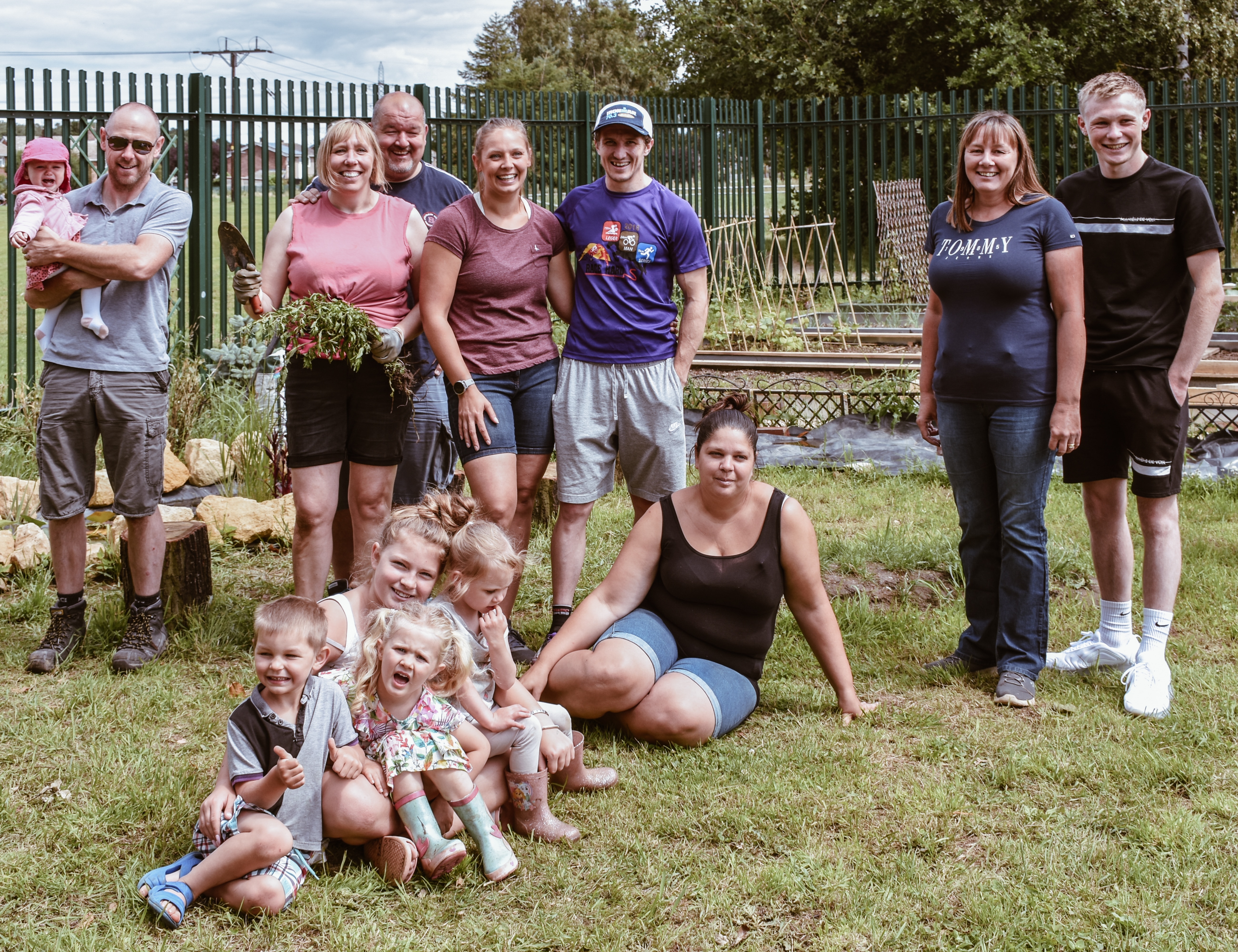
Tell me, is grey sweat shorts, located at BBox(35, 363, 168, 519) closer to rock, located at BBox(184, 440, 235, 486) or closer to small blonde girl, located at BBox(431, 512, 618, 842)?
small blonde girl, located at BBox(431, 512, 618, 842)

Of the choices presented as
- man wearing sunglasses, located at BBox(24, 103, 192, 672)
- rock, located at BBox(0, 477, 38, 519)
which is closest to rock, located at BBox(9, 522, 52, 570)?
rock, located at BBox(0, 477, 38, 519)

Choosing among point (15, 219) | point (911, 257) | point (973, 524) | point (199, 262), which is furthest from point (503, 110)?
point (973, 524)

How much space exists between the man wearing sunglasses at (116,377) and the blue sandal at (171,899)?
73.8 inches

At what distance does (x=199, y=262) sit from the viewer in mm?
8469

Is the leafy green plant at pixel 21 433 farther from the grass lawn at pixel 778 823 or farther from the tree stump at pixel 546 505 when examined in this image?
the tree stump at pixel 546 505

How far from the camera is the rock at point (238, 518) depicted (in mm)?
6293

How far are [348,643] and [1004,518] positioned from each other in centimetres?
237

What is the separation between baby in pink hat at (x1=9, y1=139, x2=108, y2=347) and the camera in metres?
4.30

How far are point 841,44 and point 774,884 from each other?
20.9 meters

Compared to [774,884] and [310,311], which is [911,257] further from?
[774,884]

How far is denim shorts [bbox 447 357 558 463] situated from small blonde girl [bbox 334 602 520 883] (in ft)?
4.62

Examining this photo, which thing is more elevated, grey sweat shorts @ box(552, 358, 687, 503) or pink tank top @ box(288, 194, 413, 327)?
pink tank top @ box(288, 194, 413, 327)

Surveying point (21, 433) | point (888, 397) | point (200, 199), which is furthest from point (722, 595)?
point (200, 199)

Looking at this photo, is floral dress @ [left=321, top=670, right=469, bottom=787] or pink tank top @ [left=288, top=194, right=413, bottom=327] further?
pink tank top @ [left=288, top=194, right=413, bottom=327]
